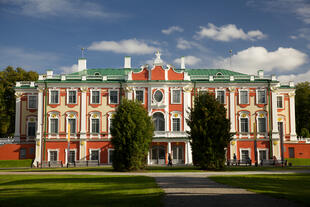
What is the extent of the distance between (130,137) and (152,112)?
1640 centimetres

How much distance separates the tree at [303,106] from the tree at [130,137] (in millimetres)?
40297

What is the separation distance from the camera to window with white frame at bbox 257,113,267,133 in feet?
163

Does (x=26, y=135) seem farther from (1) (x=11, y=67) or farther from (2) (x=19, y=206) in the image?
(2) (x=19, y=206)

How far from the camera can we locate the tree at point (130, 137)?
32.3 metres

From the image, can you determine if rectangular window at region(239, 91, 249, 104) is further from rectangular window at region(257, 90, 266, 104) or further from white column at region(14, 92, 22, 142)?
white column at region(14, 92, 22, 142)

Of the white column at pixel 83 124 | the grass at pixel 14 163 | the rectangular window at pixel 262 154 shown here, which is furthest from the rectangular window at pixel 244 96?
the grass at pixel 14 163

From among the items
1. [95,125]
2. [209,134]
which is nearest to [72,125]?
[95,125]

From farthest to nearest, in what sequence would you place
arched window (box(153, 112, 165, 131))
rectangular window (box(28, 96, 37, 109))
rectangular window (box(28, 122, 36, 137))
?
rectangular window (box(28, 96, 37, 109))
rectangular window (box(28, 122, 36, 137))
arched window (box(153, 112, 165, 131))

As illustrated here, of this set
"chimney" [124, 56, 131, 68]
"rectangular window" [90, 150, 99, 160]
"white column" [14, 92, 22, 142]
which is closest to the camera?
"rectangular window" [90, 150, 99, 160]

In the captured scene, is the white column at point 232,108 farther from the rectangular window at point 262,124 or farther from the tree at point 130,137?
the tree at point 130,137

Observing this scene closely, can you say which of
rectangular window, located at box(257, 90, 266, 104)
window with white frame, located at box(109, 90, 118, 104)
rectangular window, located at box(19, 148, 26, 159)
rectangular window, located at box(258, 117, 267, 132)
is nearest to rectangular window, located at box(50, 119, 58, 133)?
rectangular window, located at box(19, 148, 26, 159)

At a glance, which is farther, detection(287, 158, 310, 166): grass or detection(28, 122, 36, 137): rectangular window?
detection(28, 122, 36, 137): rectangular window

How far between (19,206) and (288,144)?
4469cm

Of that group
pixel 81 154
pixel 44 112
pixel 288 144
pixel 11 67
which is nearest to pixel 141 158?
pixel 81 154
